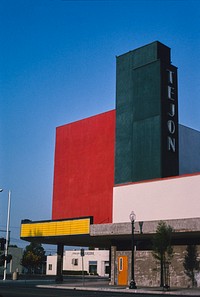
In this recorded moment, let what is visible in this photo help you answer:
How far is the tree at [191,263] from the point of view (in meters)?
35.8

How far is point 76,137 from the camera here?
48875 millimetres

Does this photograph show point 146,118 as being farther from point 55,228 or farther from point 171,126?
point 55,228

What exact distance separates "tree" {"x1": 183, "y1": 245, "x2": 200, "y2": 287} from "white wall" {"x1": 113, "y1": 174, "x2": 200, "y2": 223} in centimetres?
276

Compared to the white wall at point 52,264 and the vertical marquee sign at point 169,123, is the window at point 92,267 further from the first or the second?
the vertical marquee sign at point 169,123

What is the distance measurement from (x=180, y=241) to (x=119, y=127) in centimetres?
1241

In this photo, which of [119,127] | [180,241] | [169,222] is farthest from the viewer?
[119,127]

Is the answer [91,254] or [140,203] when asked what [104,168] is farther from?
[91,254]

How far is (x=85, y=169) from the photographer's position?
155 feet

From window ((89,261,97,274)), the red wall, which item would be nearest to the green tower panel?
the red wall

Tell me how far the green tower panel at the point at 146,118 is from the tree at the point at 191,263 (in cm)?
674

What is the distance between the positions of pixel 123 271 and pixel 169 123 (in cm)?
1330

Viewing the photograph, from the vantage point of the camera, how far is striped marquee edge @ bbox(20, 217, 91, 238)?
40125mm

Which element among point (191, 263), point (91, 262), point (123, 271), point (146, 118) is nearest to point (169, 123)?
point (146, 118)

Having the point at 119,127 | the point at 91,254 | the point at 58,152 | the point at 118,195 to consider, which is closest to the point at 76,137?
the point at 58,152
